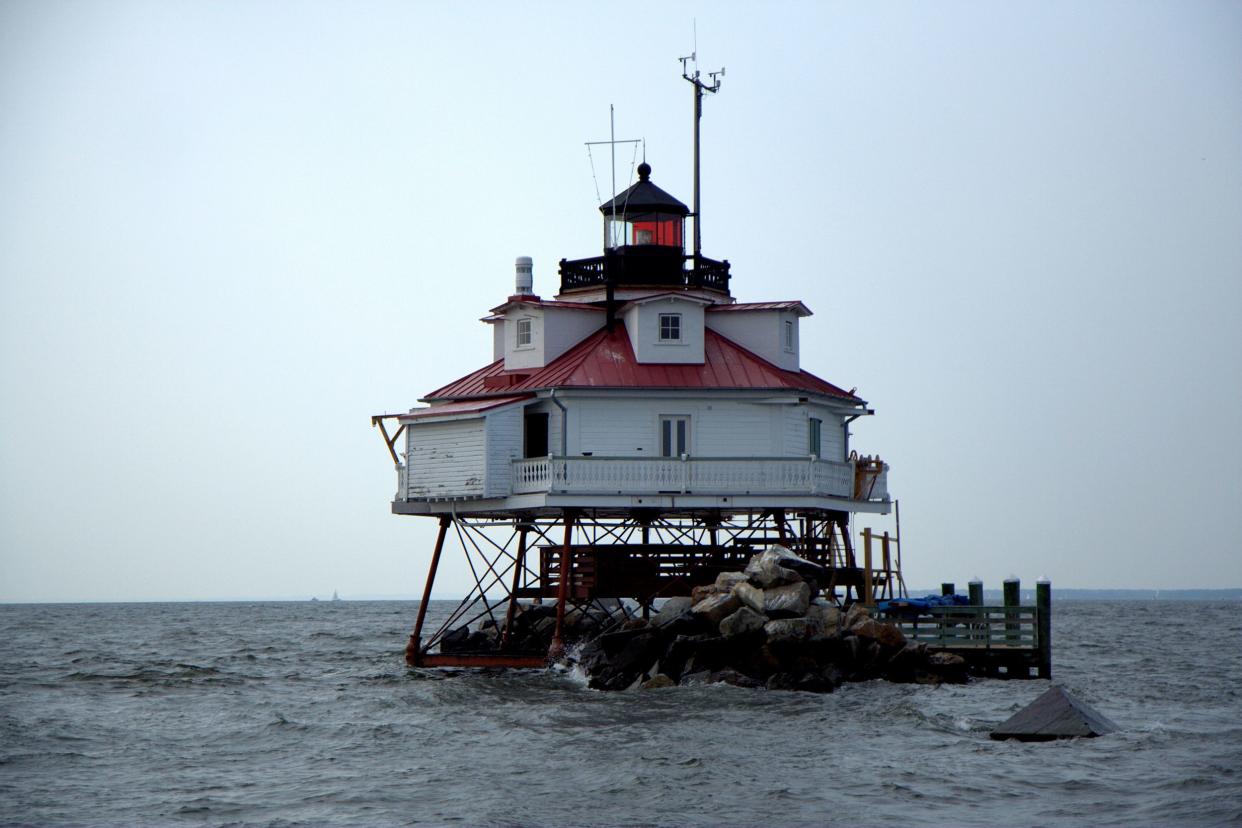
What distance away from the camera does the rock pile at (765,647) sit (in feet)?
114

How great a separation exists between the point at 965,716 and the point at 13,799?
17027mm

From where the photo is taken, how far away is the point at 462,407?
136ft

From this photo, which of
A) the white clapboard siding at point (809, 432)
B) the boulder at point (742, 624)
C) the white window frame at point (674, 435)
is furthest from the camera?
the white clapboard siding at point (809, 432)

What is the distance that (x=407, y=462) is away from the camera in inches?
1652

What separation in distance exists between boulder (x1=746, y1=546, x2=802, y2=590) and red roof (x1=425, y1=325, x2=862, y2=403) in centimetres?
458

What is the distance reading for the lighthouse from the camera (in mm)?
39031

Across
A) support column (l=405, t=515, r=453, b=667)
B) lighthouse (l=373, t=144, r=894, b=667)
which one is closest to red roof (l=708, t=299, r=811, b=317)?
lighthouse (l=373, t=144, r=894, b=667)

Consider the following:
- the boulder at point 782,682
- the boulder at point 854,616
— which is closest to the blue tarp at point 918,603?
the boulder at point 854,616

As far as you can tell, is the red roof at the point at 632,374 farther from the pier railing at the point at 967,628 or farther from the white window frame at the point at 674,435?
the pier railing at the point at 967,628

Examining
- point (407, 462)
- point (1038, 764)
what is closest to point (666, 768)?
point (1038, 764)

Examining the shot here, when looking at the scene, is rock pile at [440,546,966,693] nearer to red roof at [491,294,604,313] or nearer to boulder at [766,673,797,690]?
boulder at [766,673,797,690]

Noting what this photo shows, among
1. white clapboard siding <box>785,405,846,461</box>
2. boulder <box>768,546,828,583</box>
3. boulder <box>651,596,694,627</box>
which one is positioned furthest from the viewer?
white clapboard siding <box>785,405,846,461</box>

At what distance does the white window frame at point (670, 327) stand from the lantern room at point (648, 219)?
11.7ft

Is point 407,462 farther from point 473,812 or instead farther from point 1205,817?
point 1205,817
